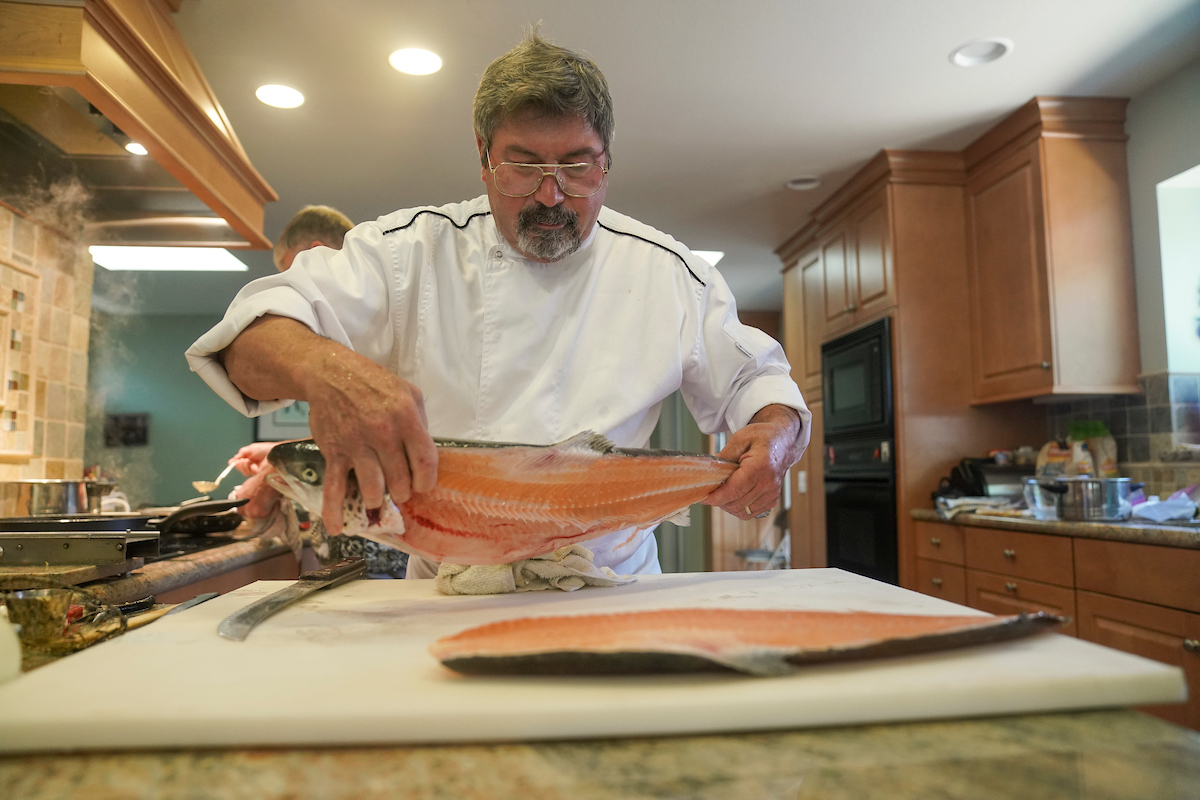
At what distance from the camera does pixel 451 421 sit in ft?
5.38

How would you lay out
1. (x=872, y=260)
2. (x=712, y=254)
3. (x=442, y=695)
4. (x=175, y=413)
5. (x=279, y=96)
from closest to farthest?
(x=442, y=695)
(x=279, y=96)
(x=872, y=260)
(x=712, y=254)
(x=175, y=413)

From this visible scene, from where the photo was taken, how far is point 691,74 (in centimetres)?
374

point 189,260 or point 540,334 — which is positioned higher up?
point 189,260

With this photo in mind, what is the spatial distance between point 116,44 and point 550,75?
125 centimetres

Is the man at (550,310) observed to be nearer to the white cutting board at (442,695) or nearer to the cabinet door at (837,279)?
the white cutting board at (442,695)

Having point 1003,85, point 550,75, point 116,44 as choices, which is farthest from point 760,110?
point 116,44

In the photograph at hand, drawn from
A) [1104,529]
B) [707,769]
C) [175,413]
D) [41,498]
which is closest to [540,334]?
[707,769]

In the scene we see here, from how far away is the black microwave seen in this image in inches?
183

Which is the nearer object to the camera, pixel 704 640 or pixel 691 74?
pixel 704 640

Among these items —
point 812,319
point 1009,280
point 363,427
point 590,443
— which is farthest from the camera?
point 812,319

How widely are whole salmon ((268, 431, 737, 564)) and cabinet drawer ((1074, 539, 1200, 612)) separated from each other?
7.28ft

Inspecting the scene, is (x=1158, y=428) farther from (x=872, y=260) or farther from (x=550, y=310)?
(x=550, y=310)

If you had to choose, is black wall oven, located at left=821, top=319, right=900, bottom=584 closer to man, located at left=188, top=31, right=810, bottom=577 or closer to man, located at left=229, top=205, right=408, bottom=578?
man, located at left=188, top=31, right=810, bottom=577

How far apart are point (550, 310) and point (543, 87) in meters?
0.48
